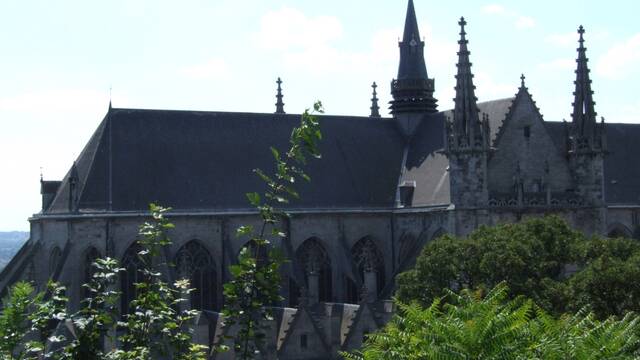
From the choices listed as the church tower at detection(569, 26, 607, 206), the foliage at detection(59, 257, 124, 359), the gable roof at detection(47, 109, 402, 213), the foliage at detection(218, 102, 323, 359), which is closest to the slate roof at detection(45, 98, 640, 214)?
the gable roof at detection(47, 109, 402, 213)

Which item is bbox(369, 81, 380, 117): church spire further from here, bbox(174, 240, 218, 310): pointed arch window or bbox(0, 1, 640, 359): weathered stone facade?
bbox(174, 240, 218, 310): pointed arch window

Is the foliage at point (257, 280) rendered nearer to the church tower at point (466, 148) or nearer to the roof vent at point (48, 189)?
the church tower at point (466, 148)

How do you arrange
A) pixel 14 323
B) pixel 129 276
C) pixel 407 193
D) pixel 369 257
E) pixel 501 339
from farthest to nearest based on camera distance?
pixel 369 257
pixel 407 193
pixel 129 276
pixel 501 339
pixel 14 323

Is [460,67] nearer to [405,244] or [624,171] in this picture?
[405,244]

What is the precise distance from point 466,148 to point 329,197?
33.5 feet

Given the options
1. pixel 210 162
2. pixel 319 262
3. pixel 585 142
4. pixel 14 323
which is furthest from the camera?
pixel 319 262

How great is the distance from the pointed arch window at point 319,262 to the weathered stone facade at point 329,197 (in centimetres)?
7

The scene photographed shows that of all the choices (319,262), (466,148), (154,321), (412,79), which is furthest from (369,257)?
(154,321)

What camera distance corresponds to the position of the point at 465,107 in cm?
5719

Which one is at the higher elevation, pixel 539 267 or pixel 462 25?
pixel 462 25

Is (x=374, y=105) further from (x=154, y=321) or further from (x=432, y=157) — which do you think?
(x=154, y=321)

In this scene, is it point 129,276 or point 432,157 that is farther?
point 432,157

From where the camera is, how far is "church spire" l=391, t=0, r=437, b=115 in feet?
230

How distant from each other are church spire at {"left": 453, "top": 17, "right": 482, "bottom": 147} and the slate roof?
141 inches
